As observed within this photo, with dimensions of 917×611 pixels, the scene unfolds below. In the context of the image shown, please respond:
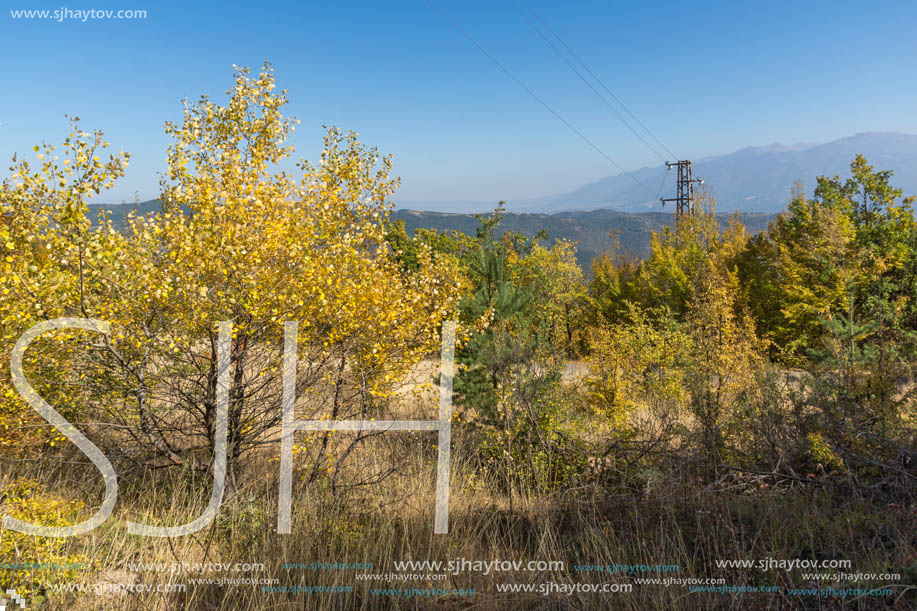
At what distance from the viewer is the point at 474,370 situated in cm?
717

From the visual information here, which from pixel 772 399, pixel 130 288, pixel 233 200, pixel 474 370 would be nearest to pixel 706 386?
pixel 772 399

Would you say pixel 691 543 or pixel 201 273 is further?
pixel 201 273

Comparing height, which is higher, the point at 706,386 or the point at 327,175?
the point at 327,175

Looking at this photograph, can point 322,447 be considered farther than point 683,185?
No

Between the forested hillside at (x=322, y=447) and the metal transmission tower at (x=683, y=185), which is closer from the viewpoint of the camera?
the forested hillside at (x=322, y=447)

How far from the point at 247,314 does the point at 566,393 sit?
5.77 m

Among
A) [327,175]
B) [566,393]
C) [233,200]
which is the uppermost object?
[327,175]

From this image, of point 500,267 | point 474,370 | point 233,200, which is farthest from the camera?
point 500,267

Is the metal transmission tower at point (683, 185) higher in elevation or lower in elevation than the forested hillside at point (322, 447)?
higher

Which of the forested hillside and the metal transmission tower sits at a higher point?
the metal transmission tower

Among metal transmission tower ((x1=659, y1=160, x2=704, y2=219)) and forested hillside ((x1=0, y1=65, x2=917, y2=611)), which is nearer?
forested hillside ((x1=0, y1=65, x2=917, y2=611))

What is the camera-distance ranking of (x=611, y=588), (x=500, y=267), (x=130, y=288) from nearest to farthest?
(x=611, y=588), (x=130, y=288), (x=500, y=267)

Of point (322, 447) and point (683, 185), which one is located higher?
point (683, 185)

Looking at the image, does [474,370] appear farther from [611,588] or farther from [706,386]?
[611,588]
